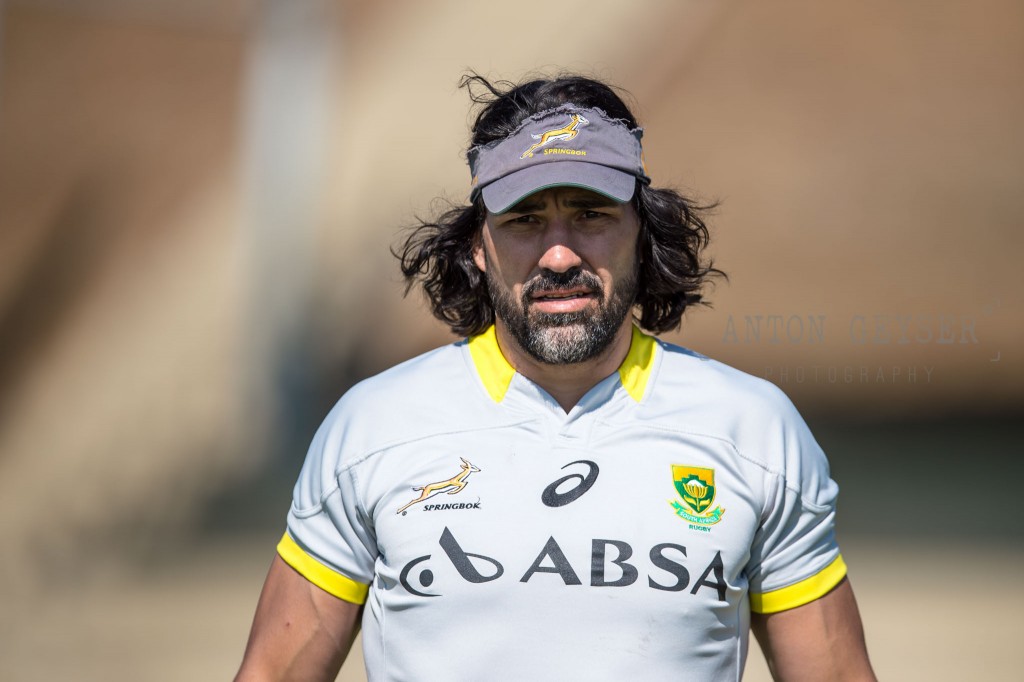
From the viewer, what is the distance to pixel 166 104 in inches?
275

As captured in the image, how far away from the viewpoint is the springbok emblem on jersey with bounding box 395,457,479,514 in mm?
2000

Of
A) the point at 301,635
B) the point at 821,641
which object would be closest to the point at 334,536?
the point at 301,635

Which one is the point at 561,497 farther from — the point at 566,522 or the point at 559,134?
the point at 559,134

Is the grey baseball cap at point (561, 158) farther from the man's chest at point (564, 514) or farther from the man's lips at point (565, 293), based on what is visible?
the man's chest at point (564, 514)

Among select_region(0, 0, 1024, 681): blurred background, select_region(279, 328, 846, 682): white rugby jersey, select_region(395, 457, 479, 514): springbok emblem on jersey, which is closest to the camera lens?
select_region(279, 328, 846, 682): white rugby jersey

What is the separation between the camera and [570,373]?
83.7 inches

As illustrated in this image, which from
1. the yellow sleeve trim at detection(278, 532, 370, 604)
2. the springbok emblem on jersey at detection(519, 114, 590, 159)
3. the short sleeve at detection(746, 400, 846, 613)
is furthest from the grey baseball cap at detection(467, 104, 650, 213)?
the yellow sleeve trim at detection(278, 532, 370, 604)

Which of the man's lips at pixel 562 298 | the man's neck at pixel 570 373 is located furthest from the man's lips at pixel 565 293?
the man's neck at pixel 570 373

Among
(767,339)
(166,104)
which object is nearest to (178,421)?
(166,104)

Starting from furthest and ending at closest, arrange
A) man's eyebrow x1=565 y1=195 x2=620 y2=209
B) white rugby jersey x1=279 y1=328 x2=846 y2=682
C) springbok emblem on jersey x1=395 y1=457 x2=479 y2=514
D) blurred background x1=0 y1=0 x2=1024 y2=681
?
1. blurred background x1=0 y1=0 x2=1024 y2=681
2. man's eyebrow x1=565 y1=195 x2=620 y2=209
3. springbok emblem on jersey x1=395 y1=457 x2=479 y2=514
4. white rugby jersey x1=279 y1=328 x2=846 y2=682

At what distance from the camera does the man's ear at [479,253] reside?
234cm

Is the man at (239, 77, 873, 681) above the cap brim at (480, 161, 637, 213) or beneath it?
beneath

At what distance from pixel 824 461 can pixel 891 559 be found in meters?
3.54

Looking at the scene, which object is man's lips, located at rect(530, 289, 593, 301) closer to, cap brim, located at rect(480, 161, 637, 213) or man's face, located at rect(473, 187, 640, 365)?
man's face, located at rect(473, 187, 640, 365)
